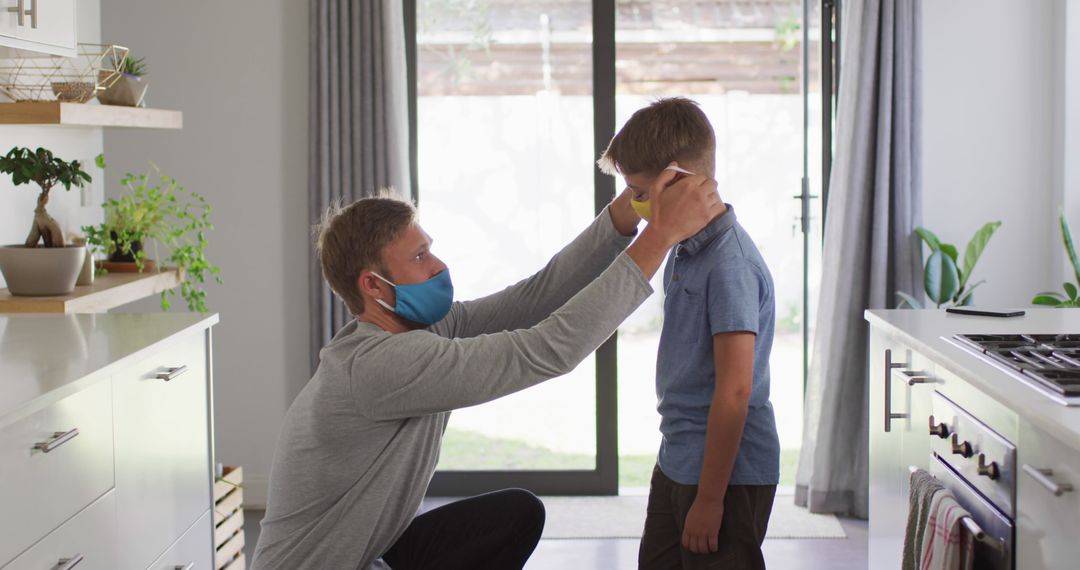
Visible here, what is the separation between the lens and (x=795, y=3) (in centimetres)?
433

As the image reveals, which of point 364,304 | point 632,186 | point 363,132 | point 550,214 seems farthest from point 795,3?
point 364,304

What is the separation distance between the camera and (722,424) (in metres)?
1.88

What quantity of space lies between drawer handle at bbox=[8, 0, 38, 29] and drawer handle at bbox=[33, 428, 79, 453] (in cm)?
120

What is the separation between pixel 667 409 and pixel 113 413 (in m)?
1.02

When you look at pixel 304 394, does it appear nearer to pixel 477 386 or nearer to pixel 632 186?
pixel 477 386

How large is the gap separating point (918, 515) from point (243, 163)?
287 centimetres

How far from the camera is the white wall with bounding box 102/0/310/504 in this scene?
4.09 metres

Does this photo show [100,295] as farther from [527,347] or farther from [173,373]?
[527,347]

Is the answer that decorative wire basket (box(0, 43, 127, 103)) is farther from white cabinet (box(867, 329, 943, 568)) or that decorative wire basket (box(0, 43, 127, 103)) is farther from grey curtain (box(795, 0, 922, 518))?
grey curtain (box(795, 0, 922, 518))

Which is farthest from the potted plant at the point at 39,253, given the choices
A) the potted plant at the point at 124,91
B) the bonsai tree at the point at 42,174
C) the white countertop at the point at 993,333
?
the white countertop at the point at 993,333

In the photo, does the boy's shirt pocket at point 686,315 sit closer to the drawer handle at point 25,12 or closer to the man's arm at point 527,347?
the man's arm at point 527,347

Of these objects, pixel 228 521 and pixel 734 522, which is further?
pixel 228 521

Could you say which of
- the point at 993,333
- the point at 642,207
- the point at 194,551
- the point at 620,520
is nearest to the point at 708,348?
the point at 642,207

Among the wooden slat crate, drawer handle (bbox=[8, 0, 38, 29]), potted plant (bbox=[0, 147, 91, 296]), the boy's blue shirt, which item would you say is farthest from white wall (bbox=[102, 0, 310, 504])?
the boy's blue shirt
